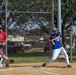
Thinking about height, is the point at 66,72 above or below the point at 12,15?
below

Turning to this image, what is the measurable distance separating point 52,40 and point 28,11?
4.62 meters

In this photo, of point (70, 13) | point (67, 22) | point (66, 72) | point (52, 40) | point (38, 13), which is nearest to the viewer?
point (66, 72)

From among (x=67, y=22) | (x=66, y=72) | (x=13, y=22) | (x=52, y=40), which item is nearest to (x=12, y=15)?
(x=13, y=22)

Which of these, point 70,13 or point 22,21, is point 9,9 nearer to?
point 22,21

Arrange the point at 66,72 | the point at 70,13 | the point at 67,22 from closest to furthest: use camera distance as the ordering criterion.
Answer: the point at 66,72
the point at 70,13
the point at 67,22

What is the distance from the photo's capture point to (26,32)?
690 inches

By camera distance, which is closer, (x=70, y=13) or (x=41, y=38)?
(x=41, y=38)

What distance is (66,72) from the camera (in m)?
11.9

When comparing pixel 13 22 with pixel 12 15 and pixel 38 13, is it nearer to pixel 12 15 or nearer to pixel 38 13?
pixel 12 15

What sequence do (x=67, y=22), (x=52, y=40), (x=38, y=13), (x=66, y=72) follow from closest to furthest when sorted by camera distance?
(x=66, y=72), (x=52, y=40), (x=38, y=13), (x=67, y=22)

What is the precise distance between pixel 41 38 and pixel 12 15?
2170mm

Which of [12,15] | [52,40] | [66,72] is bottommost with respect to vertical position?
[66,72]

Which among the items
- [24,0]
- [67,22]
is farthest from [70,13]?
[24,0]

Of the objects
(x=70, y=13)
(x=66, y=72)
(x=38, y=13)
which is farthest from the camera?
(x=70, y=13)
